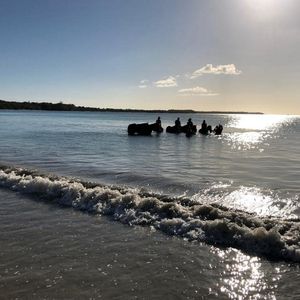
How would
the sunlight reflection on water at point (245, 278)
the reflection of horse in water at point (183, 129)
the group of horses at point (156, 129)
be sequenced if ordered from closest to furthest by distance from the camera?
the sunlight reflection on water at point (245, 278)
the group of horses at point (156, 129)
the reflection of horse in water at point (183, 129)

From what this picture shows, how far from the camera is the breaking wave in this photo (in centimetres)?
991

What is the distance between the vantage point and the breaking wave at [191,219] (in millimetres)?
9906

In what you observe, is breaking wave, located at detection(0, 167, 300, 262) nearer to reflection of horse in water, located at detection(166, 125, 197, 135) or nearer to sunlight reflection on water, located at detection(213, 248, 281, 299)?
sunlight reflection on water, located at detection(213, 248, 281, 299)

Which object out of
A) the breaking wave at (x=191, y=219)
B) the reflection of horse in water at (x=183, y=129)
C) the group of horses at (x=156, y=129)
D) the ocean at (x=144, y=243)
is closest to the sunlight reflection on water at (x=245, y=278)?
the ocean at (x=144, y=243)

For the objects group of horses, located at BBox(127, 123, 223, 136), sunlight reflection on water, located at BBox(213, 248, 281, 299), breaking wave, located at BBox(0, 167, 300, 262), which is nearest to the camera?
sunlight reflection on water, located at BBox(213, 248, 281, 299)

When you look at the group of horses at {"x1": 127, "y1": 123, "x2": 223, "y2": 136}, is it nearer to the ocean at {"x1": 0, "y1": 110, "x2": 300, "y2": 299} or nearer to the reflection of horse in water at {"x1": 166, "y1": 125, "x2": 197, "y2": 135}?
the reflection of horse in water at {"x1": 166, "y1": 125, "x2": 197, "y2": 135}

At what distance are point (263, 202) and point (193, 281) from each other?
27.7ft

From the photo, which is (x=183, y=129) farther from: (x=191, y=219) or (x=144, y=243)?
(x=144, y=243)

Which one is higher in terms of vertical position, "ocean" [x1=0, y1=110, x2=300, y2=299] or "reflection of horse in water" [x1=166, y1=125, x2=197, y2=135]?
"reflection of horse in water" [x1=166, y1=125, x2=197, y2=135]

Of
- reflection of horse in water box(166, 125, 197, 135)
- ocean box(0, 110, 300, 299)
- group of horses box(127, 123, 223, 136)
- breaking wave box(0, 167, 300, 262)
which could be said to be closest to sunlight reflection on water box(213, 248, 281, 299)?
ocean box(0, 110, 300, 299)

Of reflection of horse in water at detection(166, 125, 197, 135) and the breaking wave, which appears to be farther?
reflection of horse in water at detection(166, 125, 197, 135)

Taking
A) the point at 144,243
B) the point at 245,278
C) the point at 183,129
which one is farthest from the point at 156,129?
the point at 245,278

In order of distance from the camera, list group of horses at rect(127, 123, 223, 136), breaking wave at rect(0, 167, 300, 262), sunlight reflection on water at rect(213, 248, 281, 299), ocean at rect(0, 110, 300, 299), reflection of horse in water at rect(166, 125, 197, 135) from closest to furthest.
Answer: sunlight reflection on water at rect(213, 248, 281, 299) → ocean at rect(0, 110, 300, 299) → breaking wave at rect(0, 167, 300, 262) → group of horses at rect(127, 123, 223, 136) → reflection of horse in water at rect(166, 125, 197, 135)

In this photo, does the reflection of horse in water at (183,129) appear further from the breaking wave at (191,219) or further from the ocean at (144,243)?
the breaking wave at (191,219)
